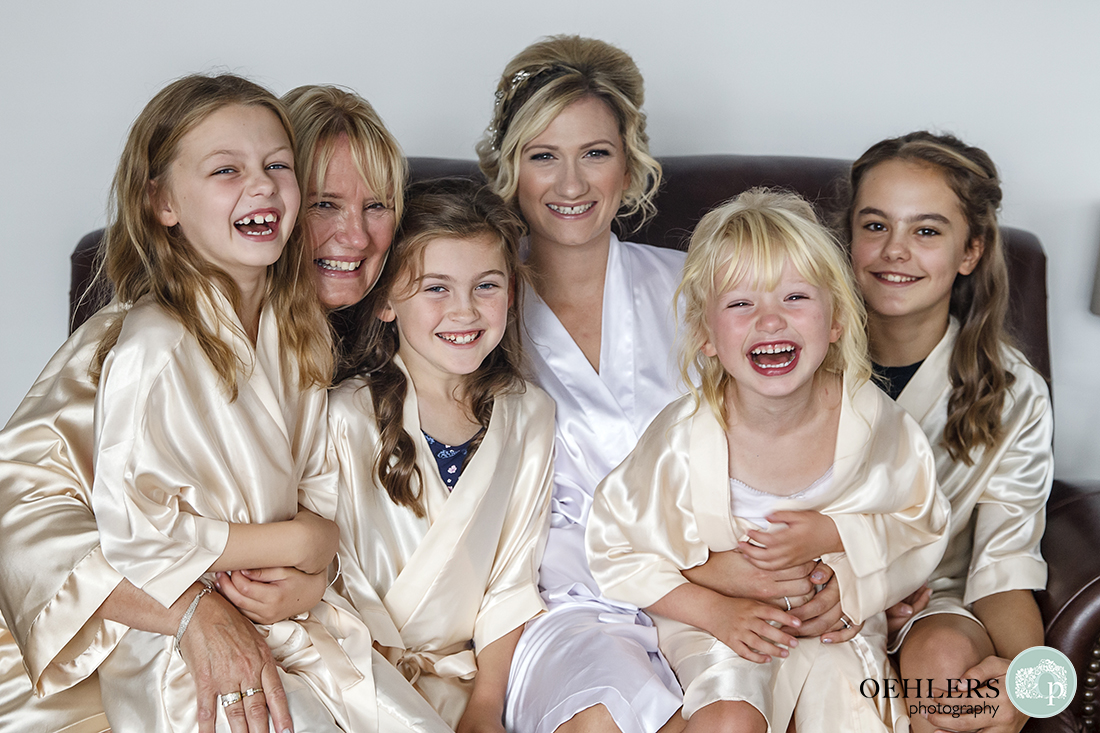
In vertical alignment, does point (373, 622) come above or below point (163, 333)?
below

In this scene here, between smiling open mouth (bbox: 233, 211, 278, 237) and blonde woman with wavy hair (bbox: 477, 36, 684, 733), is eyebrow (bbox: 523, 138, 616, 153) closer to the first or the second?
blonde woman with wavy hair (bbox: 477, 36, 684, 733)

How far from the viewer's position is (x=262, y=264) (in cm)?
181

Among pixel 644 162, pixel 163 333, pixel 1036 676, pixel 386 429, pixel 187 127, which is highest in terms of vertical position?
pixel 187 127

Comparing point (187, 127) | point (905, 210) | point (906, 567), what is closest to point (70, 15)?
point (187, 127)

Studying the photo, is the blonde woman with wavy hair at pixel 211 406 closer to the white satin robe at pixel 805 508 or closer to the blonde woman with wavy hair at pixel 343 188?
the blonde woman with wavy hair at pixel 343 188

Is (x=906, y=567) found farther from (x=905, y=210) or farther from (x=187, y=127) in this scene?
(x=187, y=127)

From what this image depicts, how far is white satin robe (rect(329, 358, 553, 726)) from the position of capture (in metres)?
1.97

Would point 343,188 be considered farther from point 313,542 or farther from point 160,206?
point 313,542

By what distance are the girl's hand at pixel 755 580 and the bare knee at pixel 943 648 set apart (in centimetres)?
22

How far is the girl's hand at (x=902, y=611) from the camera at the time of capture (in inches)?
80.0

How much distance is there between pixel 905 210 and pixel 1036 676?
38.5 inches

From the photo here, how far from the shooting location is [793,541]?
189cm

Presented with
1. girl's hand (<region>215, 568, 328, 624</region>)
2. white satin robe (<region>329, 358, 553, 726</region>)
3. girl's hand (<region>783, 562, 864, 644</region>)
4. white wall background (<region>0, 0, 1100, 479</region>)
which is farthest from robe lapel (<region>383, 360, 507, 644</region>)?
white wall background (<region>0, 0, 1100, 479</region>)

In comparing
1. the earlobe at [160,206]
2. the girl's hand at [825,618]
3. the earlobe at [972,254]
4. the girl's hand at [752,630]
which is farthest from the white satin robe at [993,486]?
the earlobe at [160,206]
